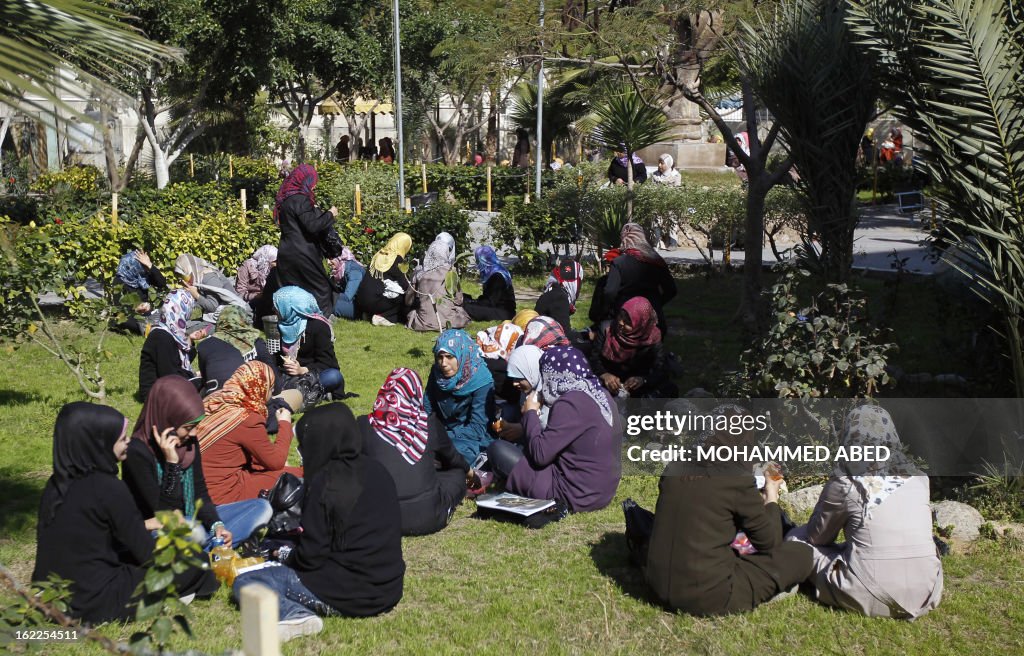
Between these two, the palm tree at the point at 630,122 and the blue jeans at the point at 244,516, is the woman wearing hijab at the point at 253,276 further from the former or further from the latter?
the blue jeans at the point at 244,516

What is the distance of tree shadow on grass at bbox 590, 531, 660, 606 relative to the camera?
4.86 metres

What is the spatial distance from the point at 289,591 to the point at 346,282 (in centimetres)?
675

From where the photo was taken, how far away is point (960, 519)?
543 cm

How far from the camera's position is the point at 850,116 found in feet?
22.4

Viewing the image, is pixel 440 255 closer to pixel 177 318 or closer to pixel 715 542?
pixel 177 318

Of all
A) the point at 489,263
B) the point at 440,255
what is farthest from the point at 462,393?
the point at 489,263

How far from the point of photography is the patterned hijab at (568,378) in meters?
6.09

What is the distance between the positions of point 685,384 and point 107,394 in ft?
15.7

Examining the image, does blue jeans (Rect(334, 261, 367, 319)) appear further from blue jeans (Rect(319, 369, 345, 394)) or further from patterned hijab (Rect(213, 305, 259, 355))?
patterned hijab (Rect(213, 305, 259, 355))

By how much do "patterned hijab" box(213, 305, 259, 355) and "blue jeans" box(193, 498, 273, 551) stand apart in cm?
247

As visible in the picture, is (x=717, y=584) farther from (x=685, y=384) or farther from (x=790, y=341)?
(x=685, y=384)

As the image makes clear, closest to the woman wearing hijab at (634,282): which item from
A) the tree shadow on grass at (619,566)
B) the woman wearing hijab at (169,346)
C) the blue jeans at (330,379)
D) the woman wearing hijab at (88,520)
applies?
the blue jeans at (330,379)

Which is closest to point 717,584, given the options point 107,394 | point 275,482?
point 275,482

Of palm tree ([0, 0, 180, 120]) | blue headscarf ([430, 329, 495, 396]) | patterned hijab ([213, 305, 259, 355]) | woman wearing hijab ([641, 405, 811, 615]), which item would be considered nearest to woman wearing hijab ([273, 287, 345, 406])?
patterned hijab ([213, 305, 259, 355])
